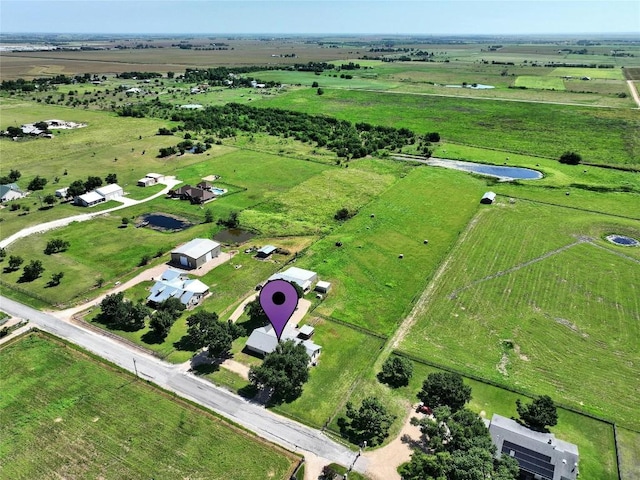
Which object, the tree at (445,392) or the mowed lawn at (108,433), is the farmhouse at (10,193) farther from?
the tree at (445,392)

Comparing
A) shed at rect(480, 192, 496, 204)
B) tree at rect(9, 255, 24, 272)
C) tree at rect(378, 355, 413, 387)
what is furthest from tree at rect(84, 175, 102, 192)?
shed at rect(480, 192, 496, 204)

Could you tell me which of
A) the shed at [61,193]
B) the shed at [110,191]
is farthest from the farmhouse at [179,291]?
the shed at [61,193]

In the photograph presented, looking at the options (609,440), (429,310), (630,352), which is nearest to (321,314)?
(429,310)

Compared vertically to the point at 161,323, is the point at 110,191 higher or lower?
higher

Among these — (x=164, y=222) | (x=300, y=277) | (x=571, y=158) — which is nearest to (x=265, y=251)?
(x=300, y=277)

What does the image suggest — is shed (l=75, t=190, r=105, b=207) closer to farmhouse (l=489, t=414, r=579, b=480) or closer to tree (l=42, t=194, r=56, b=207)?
tree (l=42, t=194, r=56, b=207)

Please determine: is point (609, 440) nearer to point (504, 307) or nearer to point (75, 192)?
point (504, 307)

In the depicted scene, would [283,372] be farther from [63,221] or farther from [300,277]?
[63,221]
